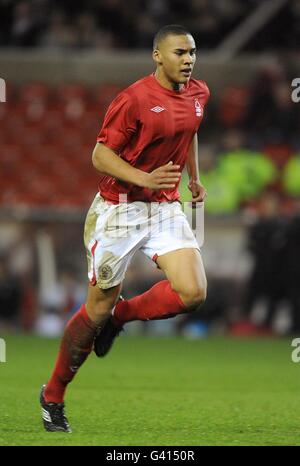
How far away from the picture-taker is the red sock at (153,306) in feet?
20.2

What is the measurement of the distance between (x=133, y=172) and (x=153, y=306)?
0.74 meters

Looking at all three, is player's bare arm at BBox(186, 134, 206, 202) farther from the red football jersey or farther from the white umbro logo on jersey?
the white umbro logo on jersey

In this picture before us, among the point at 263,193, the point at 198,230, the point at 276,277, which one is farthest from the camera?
the point at 263,193

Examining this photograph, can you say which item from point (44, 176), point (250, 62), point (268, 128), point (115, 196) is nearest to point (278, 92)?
point (268, 128)

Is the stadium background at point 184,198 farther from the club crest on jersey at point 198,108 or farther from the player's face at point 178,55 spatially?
the player's face at point 178,55

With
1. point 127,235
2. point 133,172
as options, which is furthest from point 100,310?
point 133,172

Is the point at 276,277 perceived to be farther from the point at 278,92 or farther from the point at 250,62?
the point at 250,62

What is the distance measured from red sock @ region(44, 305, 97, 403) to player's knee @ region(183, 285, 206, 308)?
1.78 ft

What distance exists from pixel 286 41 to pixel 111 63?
268cm

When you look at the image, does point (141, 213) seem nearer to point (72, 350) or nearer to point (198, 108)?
point (198, 108)

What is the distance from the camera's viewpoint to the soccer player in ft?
20.3

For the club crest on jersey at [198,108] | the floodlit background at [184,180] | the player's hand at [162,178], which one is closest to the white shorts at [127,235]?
the player's hand at [162,178]

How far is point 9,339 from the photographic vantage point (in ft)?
41.2

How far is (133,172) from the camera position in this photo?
20.0 ft
